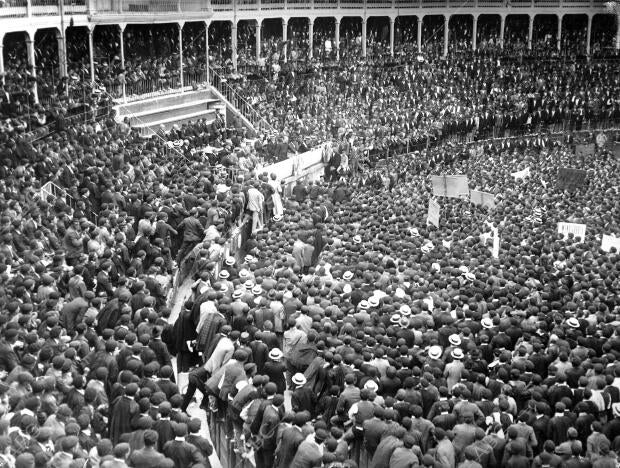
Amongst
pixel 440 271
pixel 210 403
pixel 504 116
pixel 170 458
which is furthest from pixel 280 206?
pixel 504 116

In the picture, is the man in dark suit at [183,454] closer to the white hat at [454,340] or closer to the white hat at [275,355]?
the white hat at [275,355]

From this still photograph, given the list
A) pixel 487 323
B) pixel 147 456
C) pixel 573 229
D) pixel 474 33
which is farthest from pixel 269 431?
pixel 474 33

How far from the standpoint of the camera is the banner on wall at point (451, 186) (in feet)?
80.0

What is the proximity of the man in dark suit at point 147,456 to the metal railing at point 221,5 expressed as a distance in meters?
20.0

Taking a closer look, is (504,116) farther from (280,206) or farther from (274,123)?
(280,206)

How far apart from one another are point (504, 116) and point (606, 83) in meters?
8.12

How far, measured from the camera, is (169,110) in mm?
32531

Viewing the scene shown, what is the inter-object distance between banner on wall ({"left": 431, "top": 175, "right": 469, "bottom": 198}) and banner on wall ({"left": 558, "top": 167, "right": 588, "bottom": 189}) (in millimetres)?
5286

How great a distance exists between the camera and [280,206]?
74.2 ft

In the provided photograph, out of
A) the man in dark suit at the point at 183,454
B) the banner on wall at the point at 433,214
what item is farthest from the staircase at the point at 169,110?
the man in dark suit at the point at 183,454

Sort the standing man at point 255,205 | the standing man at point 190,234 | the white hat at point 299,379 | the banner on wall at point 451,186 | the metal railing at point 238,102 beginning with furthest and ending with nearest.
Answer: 1. the metal railing at point 238,102
2. the banner on wall at point 451,186
3. the standing man at point 255,205
4. the standing man at point 190,234
5. the white hat at point 299,379

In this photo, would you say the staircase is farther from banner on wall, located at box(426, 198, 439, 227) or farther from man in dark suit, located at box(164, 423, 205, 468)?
man in dark suit, located at box(164, 423, 205, 468)

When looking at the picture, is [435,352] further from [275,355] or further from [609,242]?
[609,242]

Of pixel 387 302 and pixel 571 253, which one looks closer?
pixel 387 302
